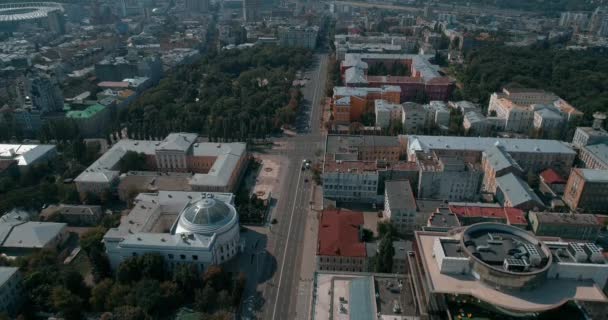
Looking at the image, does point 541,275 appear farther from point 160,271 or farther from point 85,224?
point 85,224

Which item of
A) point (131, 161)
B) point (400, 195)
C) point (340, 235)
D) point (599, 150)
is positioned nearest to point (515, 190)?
point (400, 195)

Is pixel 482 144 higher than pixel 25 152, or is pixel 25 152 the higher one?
pixel 482 144

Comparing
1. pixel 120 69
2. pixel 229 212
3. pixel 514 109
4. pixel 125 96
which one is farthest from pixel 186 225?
pixel 120 69

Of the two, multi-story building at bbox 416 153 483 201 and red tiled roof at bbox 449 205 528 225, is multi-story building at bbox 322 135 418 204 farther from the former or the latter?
red tiled roof at bbox 449 205 528 225

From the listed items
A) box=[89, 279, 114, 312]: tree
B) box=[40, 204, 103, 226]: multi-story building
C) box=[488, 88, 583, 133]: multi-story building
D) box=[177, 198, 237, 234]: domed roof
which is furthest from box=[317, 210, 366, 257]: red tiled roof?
box=[488, 88, 583, 133]: multi-story building

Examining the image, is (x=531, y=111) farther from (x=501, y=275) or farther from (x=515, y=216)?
(x=501, y=275)

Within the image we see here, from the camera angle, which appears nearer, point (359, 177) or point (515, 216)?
point (515, 216)
